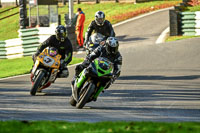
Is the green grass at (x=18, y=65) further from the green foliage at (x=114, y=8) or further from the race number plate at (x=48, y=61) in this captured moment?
the green foliage at (x=114, y=8)

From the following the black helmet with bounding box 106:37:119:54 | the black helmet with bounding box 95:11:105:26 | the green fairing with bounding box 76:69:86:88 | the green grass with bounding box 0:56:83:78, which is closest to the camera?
the green fairing with bounding box 76:69:86:88

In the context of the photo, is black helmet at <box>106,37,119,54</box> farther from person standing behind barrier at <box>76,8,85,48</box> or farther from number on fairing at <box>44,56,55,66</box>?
person standing behind barrier at <box>76,8,85,48</box>

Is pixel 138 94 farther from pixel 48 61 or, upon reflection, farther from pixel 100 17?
pixel 100 17

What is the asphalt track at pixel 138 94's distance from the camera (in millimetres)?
10023

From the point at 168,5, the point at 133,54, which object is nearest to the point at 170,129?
the point at 133,54

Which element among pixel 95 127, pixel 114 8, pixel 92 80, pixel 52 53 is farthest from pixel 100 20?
pixel 114 8

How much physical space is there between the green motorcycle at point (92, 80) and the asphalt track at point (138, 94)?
0.88 ft

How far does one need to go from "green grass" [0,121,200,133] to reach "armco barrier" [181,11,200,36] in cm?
1648

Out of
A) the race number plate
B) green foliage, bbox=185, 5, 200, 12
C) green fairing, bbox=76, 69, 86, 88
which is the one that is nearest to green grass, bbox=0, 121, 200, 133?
green fairing, bbox=76, 69, 86, 88

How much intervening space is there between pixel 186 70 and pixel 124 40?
8.97m

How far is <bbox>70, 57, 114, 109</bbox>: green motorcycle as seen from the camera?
10.3m

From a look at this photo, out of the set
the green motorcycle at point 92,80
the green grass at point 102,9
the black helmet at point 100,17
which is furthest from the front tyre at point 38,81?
the green grass at point 102,9

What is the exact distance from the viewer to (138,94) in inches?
502

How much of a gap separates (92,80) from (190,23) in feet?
48.3
